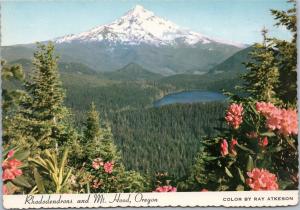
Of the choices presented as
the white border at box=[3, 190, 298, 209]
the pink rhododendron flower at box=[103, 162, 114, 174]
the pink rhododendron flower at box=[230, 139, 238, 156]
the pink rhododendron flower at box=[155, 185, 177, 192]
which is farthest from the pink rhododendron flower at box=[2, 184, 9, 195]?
the pink rhododendron flower at box=[230, 139, 238, 156]

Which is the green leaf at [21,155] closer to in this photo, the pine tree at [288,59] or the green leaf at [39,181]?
the green leaf at [39,181]

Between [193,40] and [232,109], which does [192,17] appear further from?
[232,109]

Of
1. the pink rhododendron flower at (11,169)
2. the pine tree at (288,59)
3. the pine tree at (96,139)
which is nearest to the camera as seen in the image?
the pink rhododendron flower at (11,169)

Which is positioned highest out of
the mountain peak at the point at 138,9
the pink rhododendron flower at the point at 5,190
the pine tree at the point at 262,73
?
the mountain peak at the point at 138,9

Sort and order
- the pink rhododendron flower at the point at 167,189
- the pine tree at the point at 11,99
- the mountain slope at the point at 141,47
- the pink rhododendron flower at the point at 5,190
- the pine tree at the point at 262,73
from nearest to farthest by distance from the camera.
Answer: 1. the pink rhododendron flower at the point at 5,190
2. the pink rhododendron flower at the point at 167,189
3. the pine tree at the point at 11,99
4. the pine tree at the point at 262,73
5. the mountain slope at the point at 141,47

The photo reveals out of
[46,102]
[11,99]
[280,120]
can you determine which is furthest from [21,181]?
[280,120]

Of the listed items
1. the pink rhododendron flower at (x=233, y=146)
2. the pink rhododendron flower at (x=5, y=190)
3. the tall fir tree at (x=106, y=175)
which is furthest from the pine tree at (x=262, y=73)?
the pink rhododendron flower at (x=5, y=190)

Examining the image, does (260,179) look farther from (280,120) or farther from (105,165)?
(105,165)

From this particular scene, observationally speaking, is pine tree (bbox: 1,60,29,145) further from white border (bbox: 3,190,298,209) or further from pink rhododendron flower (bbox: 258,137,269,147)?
pink rhododendron flower (bbox: 258,137,269,147)

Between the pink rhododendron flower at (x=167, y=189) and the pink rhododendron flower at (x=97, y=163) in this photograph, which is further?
the pink rhododendron flower at (x=97, y=163)
